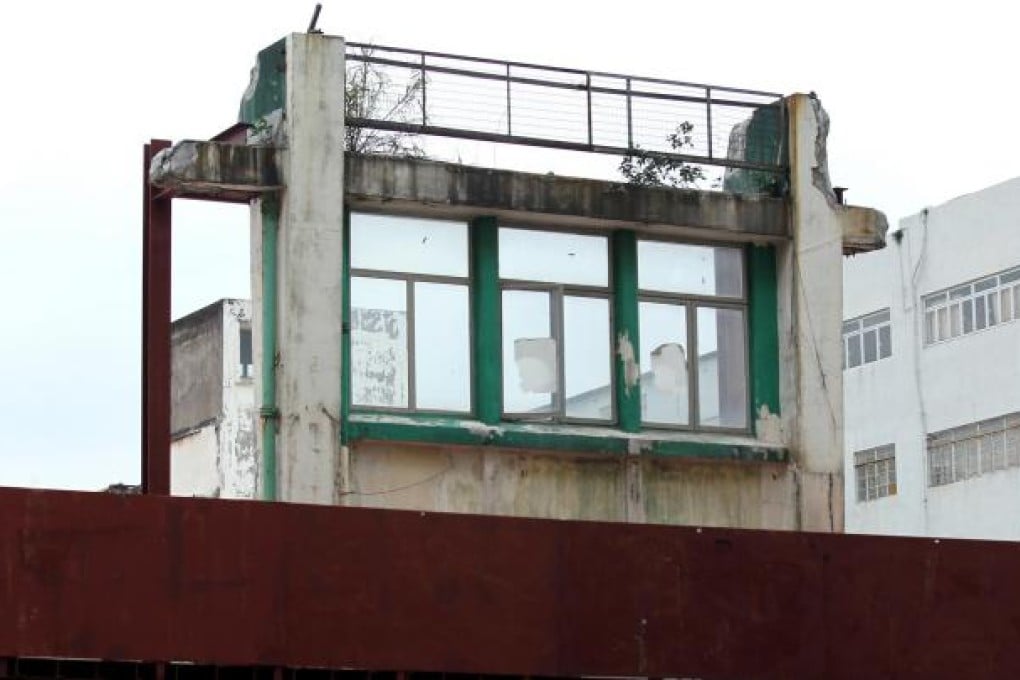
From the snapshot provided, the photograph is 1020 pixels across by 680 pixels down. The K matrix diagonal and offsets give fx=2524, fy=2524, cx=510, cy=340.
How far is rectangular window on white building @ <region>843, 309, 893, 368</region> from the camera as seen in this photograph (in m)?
44.4

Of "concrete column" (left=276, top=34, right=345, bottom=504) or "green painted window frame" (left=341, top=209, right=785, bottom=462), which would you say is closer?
"concrete column" (left=276, top=34, right=345, bottom=504)

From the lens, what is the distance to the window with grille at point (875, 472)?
145 feet

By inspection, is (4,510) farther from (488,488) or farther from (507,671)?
(488,488)

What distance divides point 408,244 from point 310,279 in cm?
111

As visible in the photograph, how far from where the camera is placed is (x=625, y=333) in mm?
22844

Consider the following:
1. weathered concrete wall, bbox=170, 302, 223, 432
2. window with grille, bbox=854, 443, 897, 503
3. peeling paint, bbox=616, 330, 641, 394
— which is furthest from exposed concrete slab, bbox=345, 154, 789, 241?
weathered concrete wall, bbox=170, 302, 223, 432

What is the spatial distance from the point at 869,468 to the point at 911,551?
2555cm

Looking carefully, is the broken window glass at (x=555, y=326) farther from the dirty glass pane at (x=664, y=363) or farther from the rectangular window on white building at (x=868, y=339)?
the rectangular window on white building at (x=868, y=339)

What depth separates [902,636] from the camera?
19.4 m

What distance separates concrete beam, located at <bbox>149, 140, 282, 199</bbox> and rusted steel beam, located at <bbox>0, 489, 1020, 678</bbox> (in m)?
4.91

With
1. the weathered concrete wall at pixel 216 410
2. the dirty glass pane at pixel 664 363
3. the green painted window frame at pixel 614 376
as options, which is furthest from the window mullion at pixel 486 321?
the weathered concrete wall at pixel 216 410

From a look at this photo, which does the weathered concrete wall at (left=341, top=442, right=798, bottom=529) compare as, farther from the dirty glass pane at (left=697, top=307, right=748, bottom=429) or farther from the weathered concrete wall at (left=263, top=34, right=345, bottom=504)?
the dirty glass pane at (left=697, top=307, right=748, bottom=429)

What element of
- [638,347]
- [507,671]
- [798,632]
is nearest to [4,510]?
[507,671]

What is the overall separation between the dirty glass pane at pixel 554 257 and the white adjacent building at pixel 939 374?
19269 mm
